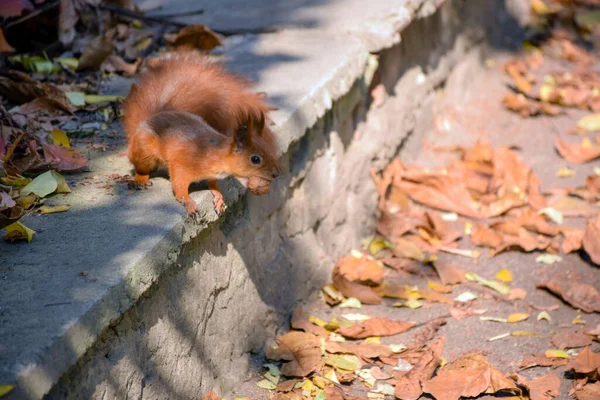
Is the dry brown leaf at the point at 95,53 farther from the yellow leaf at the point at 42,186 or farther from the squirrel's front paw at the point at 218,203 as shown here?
the squirrel's front paw at the point at 218,203

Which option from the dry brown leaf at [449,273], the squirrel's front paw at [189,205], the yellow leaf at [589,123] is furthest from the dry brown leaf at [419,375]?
the yellow leaf at [589,123]

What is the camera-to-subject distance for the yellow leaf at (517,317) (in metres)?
3.25

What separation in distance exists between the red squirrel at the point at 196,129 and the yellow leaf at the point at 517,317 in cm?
134

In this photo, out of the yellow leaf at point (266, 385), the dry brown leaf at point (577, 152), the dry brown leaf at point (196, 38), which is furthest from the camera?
the dry brown leaf at point (577, 152)

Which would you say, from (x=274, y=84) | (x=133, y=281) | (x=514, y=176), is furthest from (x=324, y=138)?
(x=133, y=281)

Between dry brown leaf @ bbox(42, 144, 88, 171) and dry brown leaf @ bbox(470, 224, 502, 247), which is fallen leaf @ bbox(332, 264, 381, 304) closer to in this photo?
dry brown leaf @ bbox(470, 224, 502, 247)

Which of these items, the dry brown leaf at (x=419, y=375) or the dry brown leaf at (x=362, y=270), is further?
the dry brown leaf at (x=362, y=270)

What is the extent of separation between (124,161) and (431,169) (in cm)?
238

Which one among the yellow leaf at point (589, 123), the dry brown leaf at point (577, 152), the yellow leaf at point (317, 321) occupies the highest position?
the yellow leaf at point (317, 321)

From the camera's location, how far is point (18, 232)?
219 centimetres

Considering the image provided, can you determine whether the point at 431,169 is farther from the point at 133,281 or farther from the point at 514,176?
the point at 133,281

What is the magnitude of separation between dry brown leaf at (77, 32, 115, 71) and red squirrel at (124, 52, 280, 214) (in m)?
0.83

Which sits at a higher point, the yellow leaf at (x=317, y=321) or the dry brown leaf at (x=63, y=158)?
the dry brown leaf at (x=63, y=158)

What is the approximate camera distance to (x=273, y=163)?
8.05 feet
